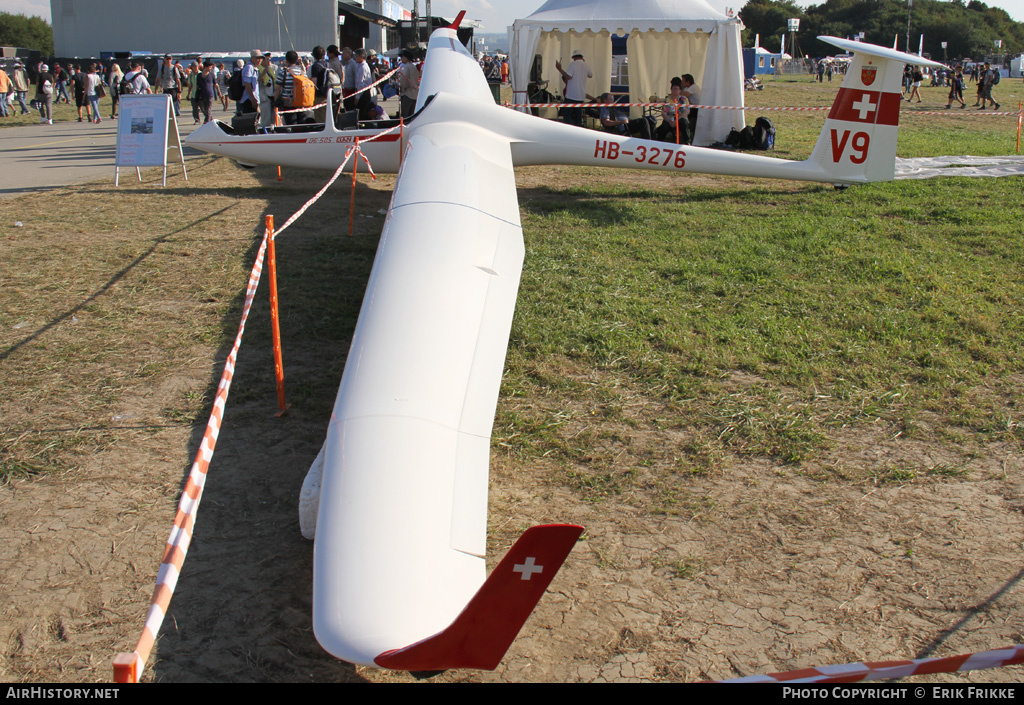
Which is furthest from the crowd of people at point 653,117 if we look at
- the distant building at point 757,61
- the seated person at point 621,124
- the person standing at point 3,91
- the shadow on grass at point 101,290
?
the distant building at point 757,61

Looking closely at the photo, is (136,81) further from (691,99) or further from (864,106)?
(864,106)

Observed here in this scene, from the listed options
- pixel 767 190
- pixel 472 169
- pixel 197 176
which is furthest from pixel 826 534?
pixel 197 176

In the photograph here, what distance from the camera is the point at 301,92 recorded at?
485 inches

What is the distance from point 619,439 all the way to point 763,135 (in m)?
11.9

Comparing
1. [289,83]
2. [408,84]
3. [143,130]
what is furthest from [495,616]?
[408,84]

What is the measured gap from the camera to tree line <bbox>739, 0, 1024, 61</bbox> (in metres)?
82.5

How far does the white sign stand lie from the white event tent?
850 centimetres

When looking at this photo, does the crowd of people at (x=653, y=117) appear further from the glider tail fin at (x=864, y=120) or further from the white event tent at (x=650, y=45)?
the glider tail fin at (x=864, y=120)

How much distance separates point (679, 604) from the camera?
2896 millimetres

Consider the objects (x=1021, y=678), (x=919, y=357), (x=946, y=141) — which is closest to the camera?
(x=1021, y=678)

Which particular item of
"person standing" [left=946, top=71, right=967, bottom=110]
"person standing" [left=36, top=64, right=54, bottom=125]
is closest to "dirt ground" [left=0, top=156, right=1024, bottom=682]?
"person standing" [left=36, top=64, right=54, bottom=125]

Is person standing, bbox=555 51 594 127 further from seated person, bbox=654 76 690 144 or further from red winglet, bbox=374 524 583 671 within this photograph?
red winglet, bbox=374 524 583 671
